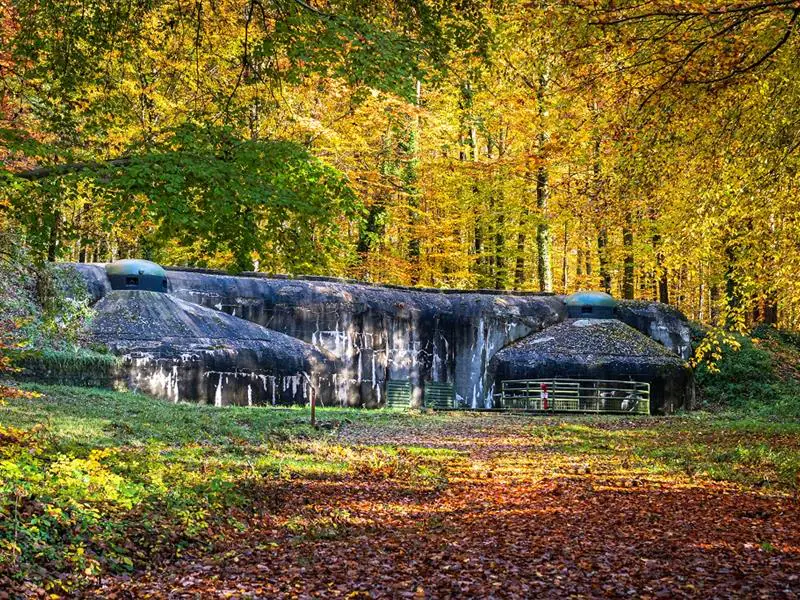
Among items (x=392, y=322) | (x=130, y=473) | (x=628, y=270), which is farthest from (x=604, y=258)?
(x=130, y=473)

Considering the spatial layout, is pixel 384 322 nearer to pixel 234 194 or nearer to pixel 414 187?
pixel 414 187

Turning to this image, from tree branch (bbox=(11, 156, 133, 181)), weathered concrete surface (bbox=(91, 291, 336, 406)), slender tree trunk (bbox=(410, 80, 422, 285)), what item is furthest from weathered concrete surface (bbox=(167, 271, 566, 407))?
tree branch (bbox=(11, 156, 133, 181))

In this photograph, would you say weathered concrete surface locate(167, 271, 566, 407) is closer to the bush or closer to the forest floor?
the bush

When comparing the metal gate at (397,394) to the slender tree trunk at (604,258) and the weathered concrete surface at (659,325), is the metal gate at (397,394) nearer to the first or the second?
the weathered concrete surface at (659,325)

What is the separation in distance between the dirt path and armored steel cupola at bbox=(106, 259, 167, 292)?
1347 centimetres

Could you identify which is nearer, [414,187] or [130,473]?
[130,473]

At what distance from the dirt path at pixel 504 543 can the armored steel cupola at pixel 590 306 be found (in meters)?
17.9

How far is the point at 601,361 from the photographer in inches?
1086

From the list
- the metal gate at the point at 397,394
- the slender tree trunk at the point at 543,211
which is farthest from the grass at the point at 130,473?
the slender tree trunk at the point at 543,211

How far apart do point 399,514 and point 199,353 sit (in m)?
13.5

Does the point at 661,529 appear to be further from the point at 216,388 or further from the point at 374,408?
the point at 374,408

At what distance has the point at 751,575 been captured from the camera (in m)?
6.86

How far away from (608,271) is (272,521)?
29.2m

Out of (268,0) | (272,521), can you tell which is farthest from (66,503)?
(268,0)
